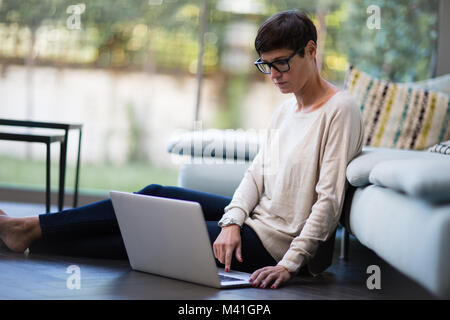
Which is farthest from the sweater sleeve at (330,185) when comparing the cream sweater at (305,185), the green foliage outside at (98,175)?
the green foliage outside at (98,175)

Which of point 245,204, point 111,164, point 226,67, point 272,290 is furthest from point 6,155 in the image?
point 272,290

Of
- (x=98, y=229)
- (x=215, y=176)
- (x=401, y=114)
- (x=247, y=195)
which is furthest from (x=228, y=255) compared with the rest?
(x=401, y=114)

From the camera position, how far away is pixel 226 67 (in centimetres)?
398

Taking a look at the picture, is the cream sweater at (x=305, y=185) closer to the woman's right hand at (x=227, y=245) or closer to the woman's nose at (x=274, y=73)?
the woman's right hand at (x=227, y=245)

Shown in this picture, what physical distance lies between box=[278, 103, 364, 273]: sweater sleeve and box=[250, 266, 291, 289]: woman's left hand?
0.8 inches

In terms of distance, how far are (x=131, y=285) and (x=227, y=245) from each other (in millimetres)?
304

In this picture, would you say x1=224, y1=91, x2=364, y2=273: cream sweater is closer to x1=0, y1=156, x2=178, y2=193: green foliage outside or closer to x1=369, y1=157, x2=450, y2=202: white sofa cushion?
x1=369, y1=157, x2=450, y2=202: white sofa cushion

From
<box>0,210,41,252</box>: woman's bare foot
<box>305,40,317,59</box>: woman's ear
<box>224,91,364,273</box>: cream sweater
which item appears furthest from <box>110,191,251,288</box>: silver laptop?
<box>305,40,317,59</box>: woman's ear

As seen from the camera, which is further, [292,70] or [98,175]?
[98,175]

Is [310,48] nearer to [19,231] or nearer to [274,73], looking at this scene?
[274,73]

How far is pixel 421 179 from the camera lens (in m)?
1.22

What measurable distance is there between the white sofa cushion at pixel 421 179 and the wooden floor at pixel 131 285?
244 millimetres

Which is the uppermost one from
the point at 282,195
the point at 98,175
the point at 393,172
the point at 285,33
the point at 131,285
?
Result: the point at 285,33

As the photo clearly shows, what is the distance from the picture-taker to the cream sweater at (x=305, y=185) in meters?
1.68
